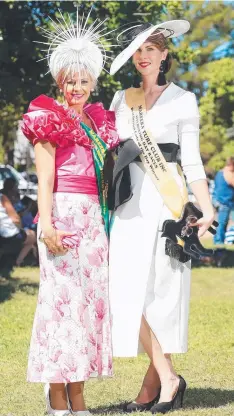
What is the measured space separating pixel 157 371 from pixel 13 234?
10.1m

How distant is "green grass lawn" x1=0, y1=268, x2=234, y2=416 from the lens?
637 centimetres

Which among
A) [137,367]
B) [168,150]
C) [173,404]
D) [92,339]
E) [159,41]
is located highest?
[159,41]

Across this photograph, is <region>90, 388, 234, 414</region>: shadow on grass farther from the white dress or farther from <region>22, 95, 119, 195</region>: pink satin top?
<region>22, 95, 119, 195</region>: pink satin top

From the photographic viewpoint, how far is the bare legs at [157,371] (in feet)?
19.0

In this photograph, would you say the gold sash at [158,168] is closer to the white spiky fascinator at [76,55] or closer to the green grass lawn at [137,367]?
the white spiky fascinator at [76,55]

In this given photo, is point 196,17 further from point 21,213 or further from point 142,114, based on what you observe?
point 142,114

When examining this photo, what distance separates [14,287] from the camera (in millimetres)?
13656

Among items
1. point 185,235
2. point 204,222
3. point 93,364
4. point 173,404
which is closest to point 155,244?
point 185,235

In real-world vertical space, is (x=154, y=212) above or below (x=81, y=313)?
above

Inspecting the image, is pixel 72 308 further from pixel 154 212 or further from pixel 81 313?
pixel 154 212

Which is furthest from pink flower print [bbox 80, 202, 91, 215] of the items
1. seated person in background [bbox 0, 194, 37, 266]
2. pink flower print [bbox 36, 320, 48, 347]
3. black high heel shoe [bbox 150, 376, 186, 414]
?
seated person in background [bbox 0, 194, 37, 266]

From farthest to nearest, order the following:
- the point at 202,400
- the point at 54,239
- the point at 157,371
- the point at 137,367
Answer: the point at 137,367 < the point at 202,400 < the point at 157,371 < the point at 54,239

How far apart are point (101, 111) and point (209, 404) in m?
1.87

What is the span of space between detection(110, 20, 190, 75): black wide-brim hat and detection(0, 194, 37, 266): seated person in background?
32.3 feet
